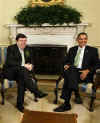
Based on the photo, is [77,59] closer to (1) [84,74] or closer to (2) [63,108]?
(1) [84,74]

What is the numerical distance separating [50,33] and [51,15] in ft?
1.35

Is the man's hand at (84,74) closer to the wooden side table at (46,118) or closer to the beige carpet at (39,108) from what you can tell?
the beige carpet at (39,108)

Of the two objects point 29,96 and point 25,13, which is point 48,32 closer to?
point 25,13

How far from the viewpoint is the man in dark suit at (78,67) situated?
2.33 m

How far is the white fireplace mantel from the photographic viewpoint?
3398mm

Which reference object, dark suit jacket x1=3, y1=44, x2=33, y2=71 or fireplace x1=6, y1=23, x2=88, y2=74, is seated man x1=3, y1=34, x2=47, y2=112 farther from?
fireplace x1=6, y1=23, x2=88, y2=74

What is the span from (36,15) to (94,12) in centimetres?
126

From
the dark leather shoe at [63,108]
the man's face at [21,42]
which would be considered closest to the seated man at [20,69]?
the man's face at [21,42]

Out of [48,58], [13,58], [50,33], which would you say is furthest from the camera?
[48,58]

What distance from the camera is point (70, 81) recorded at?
229 cm

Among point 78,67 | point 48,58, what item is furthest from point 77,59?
point 48,58

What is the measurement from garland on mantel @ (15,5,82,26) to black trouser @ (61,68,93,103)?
49.3 inches

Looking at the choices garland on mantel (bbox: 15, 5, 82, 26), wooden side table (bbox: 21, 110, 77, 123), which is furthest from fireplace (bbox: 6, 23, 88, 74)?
wooden side table (bbox: 21, 110, 77, 123)

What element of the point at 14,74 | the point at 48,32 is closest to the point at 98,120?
the point at 14,74
